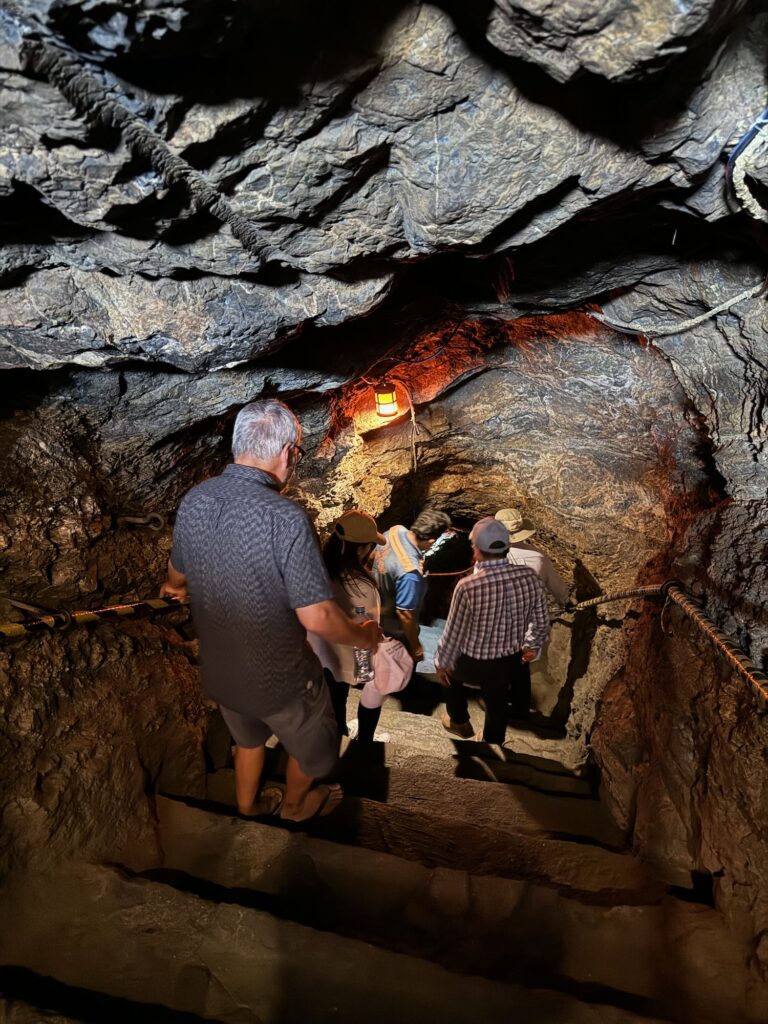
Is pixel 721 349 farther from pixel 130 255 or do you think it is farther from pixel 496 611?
pixel 130 255

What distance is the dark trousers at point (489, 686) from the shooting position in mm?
4625

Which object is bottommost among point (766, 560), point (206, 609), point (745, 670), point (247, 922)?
point (247, 922)

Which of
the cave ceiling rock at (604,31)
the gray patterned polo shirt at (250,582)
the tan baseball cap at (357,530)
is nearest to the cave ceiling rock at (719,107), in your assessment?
the cave ceiling rock at (604,31)

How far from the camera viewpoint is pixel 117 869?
8.66ft

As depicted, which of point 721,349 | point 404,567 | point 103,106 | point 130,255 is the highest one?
point 103,106

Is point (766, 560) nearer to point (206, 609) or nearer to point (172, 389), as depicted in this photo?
point (206, 609)

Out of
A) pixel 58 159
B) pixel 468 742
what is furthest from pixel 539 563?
pixel 58 159

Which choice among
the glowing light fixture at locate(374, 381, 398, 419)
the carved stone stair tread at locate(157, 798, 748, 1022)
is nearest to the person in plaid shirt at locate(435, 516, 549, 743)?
the glowing light fixture at locate(374, 381, 398, 419)

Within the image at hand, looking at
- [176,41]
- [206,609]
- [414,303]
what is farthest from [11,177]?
[414,303]

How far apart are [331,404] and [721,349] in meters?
3.08

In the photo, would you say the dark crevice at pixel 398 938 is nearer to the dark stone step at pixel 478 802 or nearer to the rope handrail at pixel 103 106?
the dark stone step at pixel 478 802

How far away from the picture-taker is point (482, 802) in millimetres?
3863

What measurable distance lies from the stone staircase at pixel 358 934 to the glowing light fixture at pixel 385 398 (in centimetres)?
333

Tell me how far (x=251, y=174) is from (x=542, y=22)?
40.1 inches
